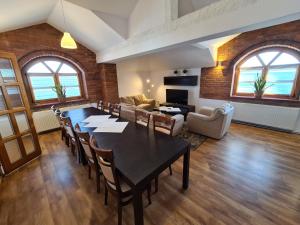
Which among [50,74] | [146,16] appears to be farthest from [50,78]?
[146,16]

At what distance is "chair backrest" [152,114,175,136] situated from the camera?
2021 millimetres

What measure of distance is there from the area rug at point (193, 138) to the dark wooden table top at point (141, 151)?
1.51 metres

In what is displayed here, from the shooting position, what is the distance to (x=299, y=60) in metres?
3.42

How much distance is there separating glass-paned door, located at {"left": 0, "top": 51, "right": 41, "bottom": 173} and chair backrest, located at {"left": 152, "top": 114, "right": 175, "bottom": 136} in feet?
8.09

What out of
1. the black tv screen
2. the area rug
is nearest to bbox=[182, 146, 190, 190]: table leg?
the area rug

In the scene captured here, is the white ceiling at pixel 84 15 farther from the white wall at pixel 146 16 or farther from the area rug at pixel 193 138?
the area rug at pixel 193 138

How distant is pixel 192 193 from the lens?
1.86m

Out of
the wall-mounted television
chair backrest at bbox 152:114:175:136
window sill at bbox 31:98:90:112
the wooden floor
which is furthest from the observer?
the wall-mounted television

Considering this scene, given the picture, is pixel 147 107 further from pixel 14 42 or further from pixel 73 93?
pixel 14 42

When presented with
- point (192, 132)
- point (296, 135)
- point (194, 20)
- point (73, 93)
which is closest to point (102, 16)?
point (194, 20)

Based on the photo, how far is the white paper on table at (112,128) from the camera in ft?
6.84

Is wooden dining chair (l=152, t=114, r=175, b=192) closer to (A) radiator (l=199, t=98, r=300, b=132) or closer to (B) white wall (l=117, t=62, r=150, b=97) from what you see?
(A) radiator (l=199, t=98, r=300, b=132)

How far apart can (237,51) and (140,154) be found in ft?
15.2

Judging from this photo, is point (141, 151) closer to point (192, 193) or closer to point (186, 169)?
point (186, 169)
